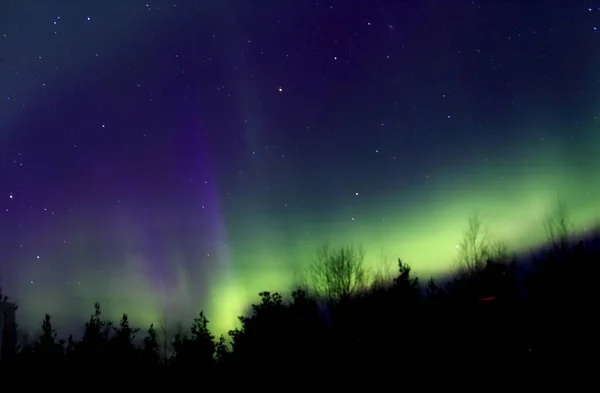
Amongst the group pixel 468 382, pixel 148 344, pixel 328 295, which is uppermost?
pixel 328 295

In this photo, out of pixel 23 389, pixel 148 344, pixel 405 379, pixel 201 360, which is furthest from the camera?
pixel 148 344

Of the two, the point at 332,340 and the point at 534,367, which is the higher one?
the point at 332,340

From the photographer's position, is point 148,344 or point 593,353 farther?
point 148,344

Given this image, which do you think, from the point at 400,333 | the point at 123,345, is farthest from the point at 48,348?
the point at 400,333

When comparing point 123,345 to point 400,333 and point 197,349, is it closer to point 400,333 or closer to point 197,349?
point 197,349

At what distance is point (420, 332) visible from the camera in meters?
18.6

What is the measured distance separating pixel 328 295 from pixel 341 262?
7.17 ft

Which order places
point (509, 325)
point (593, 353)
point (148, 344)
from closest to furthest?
point (593, 353), point (509, 325), point (148, 344)

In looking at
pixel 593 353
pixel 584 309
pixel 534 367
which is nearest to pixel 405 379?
pixel 534 367

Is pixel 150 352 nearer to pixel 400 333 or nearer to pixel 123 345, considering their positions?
pixel 123 345

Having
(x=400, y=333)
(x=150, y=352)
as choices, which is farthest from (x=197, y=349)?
(x=400, y=333)

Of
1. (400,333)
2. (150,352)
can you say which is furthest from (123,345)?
(400,333)

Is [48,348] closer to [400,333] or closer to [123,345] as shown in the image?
[123,345]

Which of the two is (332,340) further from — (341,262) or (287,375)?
(341,262)
